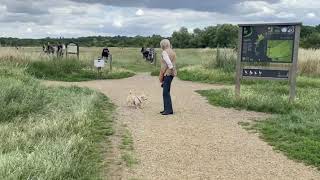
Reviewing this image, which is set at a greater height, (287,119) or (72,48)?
(72,48)

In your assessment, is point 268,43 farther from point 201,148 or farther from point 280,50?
point 201,148

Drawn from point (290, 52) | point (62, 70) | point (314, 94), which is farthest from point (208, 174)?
point (62, 70)

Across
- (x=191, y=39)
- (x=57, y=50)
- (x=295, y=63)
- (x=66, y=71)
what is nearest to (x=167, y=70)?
(x=295, y=63)

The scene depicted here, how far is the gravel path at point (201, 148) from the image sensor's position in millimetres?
6680

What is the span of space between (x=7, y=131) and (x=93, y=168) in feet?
8.52

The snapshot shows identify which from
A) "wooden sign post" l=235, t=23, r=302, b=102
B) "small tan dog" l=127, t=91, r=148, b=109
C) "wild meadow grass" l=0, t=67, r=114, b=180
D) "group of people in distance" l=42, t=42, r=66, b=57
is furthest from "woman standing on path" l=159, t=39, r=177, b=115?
"group of people in distance" l=42, t=42, r=66, b=57

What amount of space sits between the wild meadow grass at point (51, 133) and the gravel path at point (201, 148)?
0.57 meters

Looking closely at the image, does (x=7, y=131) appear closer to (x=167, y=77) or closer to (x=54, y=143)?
(x=54, y=143)

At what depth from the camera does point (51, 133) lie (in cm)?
823

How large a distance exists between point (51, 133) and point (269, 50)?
23.4 ft

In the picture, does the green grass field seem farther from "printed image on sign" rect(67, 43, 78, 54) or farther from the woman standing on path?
"printed image on sign" rect(67, 43, 78, 54)

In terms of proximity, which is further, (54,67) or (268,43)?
(54,67)

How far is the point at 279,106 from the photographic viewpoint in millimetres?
12766

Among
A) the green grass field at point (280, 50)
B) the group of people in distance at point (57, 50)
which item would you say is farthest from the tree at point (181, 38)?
the green grass field at point (280, 50)
